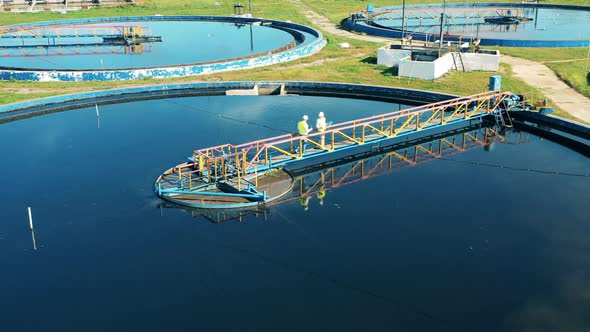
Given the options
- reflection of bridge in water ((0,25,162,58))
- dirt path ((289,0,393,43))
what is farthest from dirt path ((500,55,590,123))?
reflection of bridge in water ((0,25,162,58))

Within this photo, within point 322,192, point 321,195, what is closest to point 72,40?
point 322,192

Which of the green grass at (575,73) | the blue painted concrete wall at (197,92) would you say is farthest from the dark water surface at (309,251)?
the green grass at (575,73)

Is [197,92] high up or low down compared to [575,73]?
down

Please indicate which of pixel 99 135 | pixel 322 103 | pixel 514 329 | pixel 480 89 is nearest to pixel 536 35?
pixel 480 89

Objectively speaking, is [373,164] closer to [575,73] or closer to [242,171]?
[242,171]

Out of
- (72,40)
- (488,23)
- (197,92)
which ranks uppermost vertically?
(488,23)
